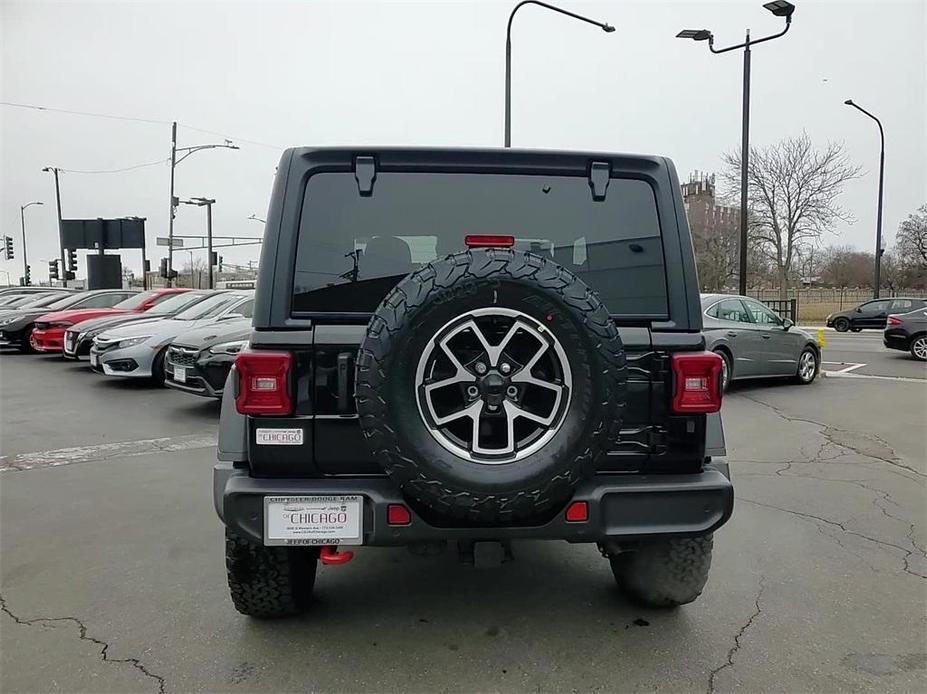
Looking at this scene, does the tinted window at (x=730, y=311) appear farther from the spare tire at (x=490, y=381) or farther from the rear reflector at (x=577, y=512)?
the spare tire at (x=490, y=381)

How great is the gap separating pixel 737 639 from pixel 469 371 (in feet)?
5.86

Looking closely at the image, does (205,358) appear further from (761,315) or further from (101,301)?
(101,301)

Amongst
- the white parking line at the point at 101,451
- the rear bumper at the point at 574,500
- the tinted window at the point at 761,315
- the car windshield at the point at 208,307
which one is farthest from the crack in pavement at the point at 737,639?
the car windshield at the point at 208,307

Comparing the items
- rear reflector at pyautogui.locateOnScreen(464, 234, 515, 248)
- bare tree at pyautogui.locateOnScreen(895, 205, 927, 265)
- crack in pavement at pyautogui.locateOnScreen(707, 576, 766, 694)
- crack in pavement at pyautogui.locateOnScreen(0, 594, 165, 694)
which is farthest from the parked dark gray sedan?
bare tree at pyautogui.locateOnScreen(895, 205, 927, 265)

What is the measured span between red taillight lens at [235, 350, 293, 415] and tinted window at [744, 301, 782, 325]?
9403 millimetres

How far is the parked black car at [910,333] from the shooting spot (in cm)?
1480

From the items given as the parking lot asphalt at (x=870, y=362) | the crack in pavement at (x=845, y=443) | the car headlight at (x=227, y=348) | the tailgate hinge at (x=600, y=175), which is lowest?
the parking lot asphalt at (x=870, y=362)

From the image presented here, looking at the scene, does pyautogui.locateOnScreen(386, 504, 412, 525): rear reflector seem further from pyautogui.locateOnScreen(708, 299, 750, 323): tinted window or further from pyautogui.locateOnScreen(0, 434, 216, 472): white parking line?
pyautogui.locateOnScreen(708, 299, 750, 323): tinted window

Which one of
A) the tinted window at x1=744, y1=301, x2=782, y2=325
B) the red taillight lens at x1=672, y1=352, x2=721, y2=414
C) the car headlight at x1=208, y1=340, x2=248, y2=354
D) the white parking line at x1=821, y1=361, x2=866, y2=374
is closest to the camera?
the red taillight lens at x1=672, y1=352, x2=721, y2=414

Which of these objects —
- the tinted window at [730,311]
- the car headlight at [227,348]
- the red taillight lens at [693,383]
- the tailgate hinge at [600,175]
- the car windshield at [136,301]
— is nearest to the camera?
the red taillight lens at [693,383]

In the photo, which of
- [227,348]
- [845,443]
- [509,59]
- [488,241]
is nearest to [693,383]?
[488,241]

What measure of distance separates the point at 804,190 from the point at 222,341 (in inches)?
1613

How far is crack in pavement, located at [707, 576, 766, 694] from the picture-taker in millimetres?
2670

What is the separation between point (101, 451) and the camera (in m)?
6.60
